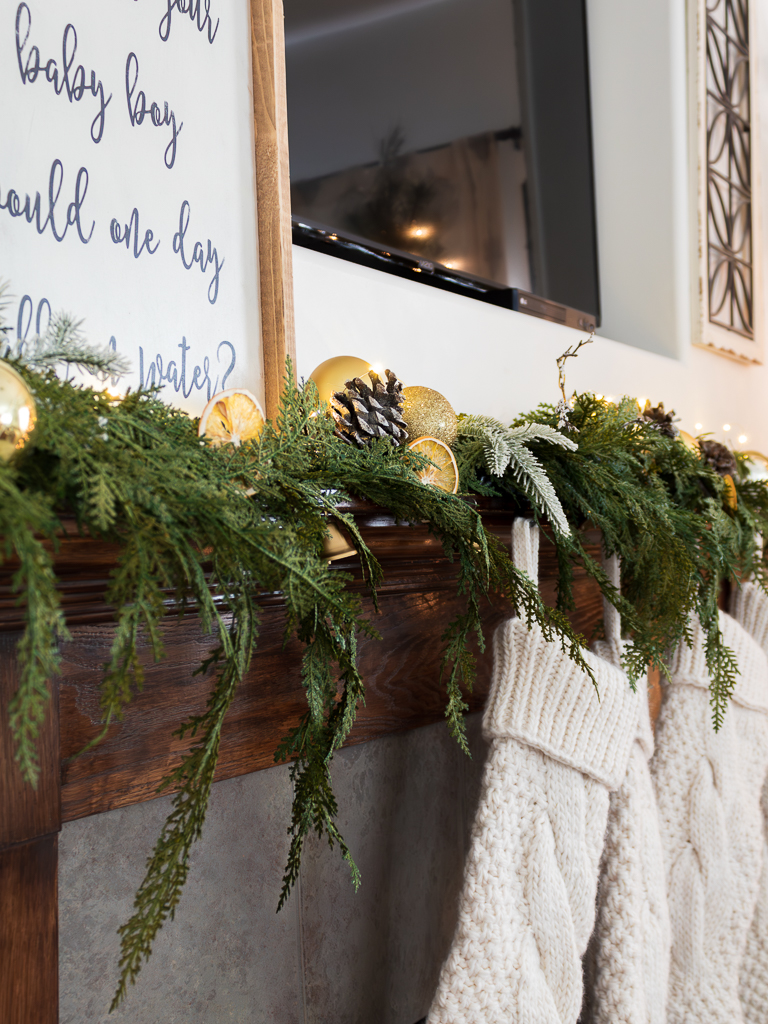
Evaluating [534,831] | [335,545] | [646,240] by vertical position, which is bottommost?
[534,831]

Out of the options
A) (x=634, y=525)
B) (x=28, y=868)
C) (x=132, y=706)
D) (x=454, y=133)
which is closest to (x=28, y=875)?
(x=28, y=868)

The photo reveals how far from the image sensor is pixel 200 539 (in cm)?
41

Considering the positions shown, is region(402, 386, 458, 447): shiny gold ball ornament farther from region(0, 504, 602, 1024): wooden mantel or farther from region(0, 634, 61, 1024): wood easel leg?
region(0, 634, 61, 1024): wood easel leg

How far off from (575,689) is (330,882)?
0.96 feet

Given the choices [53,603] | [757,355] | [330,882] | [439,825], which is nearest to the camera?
[53,603]

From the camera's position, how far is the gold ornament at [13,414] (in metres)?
0.35

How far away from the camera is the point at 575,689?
0.71 meters

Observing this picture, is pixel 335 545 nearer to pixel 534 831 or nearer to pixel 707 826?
pixel 534 831

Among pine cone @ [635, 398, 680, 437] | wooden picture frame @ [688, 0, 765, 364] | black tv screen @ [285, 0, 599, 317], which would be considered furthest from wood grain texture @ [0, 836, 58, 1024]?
wooden picture frame @ [688, 0, 765, 364]

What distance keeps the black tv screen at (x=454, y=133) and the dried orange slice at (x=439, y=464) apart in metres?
0.37

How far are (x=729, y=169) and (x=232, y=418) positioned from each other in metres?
1.41

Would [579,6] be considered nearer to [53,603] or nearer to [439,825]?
[439,825]

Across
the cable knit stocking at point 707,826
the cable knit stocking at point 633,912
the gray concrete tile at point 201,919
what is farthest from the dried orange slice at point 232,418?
the cable knit stocking at point 707,826

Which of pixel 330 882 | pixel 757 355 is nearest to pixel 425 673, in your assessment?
pixel 330 882
